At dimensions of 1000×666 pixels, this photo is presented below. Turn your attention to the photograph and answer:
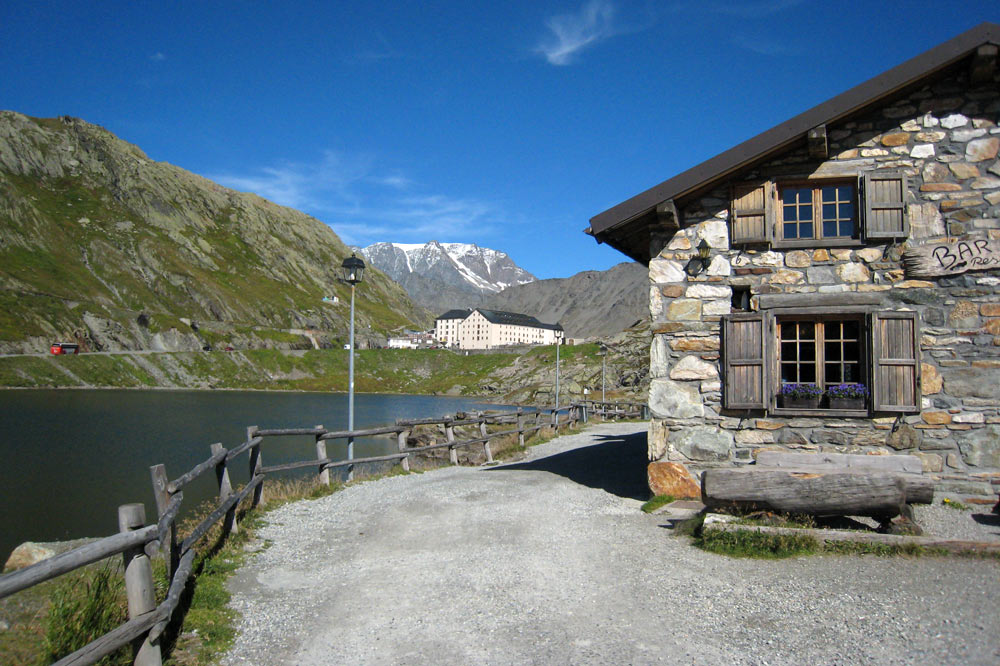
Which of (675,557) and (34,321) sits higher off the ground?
(34,321)

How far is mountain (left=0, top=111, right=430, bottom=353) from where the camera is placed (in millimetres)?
83337

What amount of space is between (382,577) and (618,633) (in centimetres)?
291

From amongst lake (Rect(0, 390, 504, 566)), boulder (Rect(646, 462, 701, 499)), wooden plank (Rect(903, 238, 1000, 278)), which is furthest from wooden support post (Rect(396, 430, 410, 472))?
wooden plank (Rect(903, 238, 1000, 278))

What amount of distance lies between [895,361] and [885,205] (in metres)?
2.37

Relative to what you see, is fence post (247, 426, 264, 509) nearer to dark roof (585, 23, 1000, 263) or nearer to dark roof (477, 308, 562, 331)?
dark roof (585, 23, 1000, 263)

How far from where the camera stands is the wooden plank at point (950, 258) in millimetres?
9523

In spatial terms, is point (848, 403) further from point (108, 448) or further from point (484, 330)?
point (484, 330)

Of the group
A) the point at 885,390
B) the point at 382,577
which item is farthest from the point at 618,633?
the point at 885,390

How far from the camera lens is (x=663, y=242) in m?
10.8

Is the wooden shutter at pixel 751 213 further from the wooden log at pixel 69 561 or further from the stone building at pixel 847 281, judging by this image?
the wooden log at pixel 69 561

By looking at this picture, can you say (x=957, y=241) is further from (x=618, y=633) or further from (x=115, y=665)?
(x=115, y=665)

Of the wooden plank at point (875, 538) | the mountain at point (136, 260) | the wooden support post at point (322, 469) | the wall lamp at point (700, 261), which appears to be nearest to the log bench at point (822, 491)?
the wooden plank at point (875, 538)

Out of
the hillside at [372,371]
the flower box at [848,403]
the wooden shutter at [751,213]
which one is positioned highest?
the wooden shutter at [751,213]

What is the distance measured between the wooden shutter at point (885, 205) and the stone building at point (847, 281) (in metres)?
0.02
